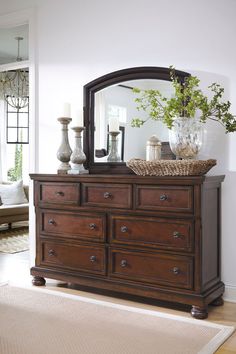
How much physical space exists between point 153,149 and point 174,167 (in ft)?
1.69

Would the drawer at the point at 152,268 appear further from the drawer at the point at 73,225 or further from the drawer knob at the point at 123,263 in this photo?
the drawer at the point at 73,225

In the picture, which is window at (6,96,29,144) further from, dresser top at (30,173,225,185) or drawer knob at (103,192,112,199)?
drawer knob at (103,192,112,199)

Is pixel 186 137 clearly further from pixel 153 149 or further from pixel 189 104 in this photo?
pixel 153 149

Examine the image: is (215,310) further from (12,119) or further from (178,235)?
(12,119)

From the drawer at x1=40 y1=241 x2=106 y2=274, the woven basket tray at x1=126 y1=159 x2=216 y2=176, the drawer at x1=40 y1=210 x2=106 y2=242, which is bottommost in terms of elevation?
the drawer at x1=40 y1=241 x2=106 y2=274

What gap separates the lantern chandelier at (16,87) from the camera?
A: 24.6ft

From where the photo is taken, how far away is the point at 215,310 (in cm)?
312

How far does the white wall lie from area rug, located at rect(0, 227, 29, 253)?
59.4 inches

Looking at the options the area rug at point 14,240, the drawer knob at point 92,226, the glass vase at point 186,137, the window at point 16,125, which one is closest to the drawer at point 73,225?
the drawer knob at point 92,226

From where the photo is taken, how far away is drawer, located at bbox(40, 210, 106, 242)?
11.0 feet

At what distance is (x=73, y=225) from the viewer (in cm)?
348

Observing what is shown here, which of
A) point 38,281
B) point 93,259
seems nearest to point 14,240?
point 38,281

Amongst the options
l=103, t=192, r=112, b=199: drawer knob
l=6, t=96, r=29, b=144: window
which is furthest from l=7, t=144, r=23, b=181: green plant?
l=103, t=192, r=112, b=199: drawer knob

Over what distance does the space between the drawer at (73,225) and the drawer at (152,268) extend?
19 centimetres
